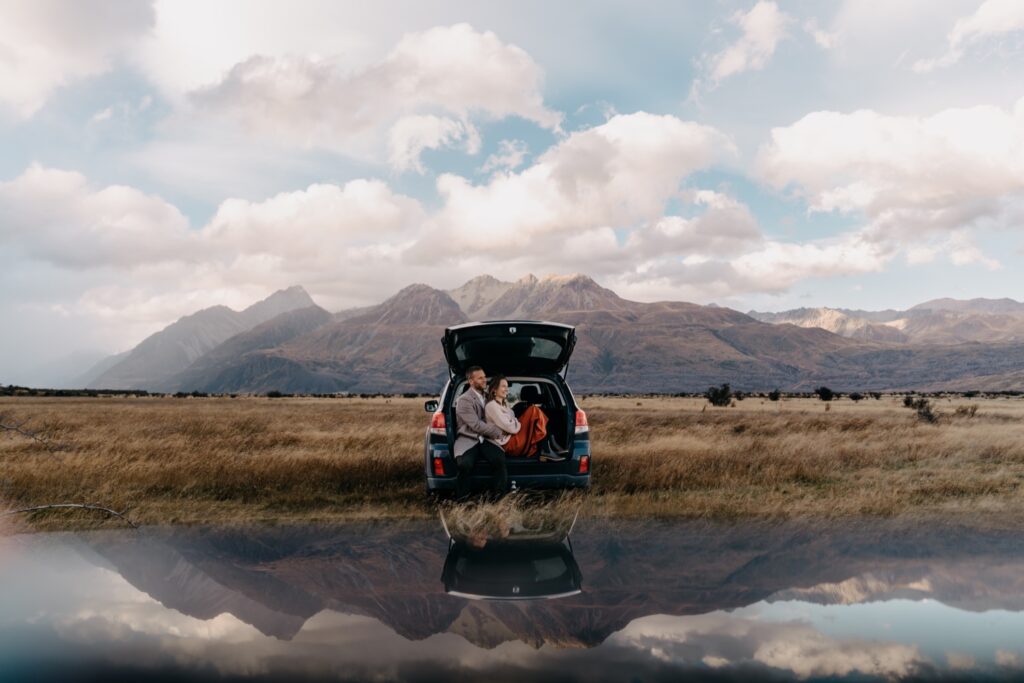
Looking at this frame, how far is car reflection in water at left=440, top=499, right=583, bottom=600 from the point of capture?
7043 millimetres

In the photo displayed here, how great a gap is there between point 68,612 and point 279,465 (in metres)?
8.26

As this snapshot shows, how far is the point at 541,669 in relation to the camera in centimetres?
504

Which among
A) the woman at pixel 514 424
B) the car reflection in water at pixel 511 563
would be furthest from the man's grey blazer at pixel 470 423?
the car reflection in water at pixel 511 563

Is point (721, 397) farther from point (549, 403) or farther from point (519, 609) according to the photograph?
point (519, 609)

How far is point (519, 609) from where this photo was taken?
6.46 metres

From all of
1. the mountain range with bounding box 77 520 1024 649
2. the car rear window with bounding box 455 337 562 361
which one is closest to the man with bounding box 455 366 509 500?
the car rear window with bounding box 455 337 562 361

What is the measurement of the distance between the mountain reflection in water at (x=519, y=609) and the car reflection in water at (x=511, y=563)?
13 cm

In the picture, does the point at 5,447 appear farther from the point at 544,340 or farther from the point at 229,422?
the point at 544,340

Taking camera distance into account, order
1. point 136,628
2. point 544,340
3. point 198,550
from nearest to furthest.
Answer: point 136,628 → point 198,550 → point 544,340

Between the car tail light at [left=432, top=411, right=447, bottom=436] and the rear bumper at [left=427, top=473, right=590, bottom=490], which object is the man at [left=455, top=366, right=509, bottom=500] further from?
the car tail light at [left=432, top=411, right=447, bottom=436]

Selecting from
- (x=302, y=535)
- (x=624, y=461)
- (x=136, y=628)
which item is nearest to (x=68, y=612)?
(x=136, y=628)

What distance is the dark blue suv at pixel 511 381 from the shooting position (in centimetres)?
1073

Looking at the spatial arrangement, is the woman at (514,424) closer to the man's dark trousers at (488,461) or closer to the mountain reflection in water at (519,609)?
the man's dark trousers at (488,461)

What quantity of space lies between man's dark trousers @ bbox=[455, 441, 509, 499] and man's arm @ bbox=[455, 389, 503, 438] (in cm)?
20
